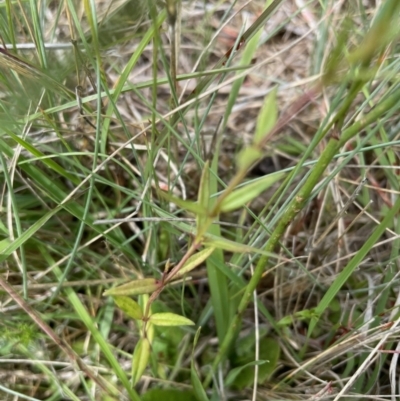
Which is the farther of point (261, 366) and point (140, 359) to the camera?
point (261, 366)

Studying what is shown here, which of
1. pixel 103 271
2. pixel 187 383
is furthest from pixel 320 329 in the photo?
pixel 103 271

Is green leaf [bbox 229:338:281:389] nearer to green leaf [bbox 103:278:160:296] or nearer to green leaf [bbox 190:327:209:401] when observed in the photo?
green leaf [bbox 190:327:209:401]

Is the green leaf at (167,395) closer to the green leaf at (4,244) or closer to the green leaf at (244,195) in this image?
the green leaf at (4,244)

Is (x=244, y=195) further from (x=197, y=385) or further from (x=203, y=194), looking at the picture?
(x=197, y=385)

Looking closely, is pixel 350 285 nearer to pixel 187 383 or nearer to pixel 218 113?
pixel 187 383

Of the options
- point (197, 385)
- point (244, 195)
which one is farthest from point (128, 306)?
point (244, 195)

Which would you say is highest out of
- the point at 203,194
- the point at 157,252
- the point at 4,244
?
the point at 203,194
